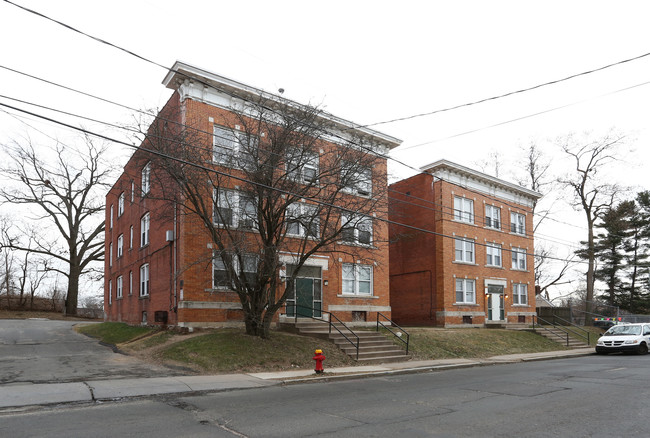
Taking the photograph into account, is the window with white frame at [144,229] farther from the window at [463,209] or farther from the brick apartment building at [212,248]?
the window at [463,209]

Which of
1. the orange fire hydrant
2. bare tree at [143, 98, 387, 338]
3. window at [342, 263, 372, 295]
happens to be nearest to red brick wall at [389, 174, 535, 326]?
window at [342, 263, 372, 295]

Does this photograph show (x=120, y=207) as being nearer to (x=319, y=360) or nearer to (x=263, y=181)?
(x=263, y=181)

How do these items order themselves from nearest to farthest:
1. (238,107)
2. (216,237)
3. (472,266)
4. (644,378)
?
(644,378) < (216,237) < (238,107) < (472,266)

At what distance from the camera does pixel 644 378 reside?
14.0 metres

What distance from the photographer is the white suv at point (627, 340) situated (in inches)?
925

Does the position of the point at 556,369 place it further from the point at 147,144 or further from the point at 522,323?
the point at 522,323

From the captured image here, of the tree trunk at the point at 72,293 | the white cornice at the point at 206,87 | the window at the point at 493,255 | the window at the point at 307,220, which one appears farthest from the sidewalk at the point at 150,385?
the tree trunk at the point at 72,293

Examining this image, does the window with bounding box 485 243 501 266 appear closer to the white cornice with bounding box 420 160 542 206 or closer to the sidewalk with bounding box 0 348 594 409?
the white cornice with bounding box 420 160 542 206

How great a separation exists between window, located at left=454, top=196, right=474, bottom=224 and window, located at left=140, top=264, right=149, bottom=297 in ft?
62.0

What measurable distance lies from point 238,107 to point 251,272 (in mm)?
7504

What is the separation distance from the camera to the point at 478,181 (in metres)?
33.2

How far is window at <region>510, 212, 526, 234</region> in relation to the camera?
3584 cm

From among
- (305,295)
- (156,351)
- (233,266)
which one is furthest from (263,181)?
(305,295)

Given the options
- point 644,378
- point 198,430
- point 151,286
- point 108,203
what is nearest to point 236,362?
point 198,430
